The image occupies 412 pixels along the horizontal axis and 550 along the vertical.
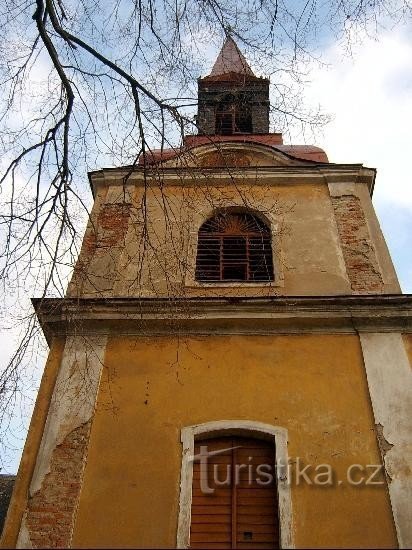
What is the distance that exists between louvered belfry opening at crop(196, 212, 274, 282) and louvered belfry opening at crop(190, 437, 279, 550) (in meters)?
2.65

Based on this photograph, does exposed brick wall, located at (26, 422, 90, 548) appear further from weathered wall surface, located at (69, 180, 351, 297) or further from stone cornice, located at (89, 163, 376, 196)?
stone cornice, located at (89, 163, 376, 196)

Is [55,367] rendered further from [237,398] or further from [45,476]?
[237,398]

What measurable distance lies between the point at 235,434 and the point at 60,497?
190cm

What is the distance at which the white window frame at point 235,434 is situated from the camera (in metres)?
5.98

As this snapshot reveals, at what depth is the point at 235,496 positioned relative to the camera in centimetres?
636

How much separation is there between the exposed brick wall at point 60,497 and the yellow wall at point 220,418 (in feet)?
0.31

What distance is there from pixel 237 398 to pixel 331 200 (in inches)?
167

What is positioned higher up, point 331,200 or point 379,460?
point 331,200

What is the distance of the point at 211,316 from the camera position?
7.76 metres

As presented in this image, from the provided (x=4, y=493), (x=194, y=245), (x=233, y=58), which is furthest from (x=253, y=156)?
(x=4, y=493)

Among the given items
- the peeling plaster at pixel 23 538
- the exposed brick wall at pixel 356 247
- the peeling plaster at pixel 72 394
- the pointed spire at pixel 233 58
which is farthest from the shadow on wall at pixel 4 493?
the pointed spire at pixel 233 58

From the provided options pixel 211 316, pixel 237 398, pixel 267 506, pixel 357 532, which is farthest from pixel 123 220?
pixel 357 532

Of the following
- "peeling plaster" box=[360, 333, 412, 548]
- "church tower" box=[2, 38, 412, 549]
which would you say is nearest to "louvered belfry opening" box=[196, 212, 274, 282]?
"church tower" box=[2, 38, 412, 549]

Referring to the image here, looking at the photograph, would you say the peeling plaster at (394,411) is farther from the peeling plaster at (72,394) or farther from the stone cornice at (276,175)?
the stone cornice at (276,175)
